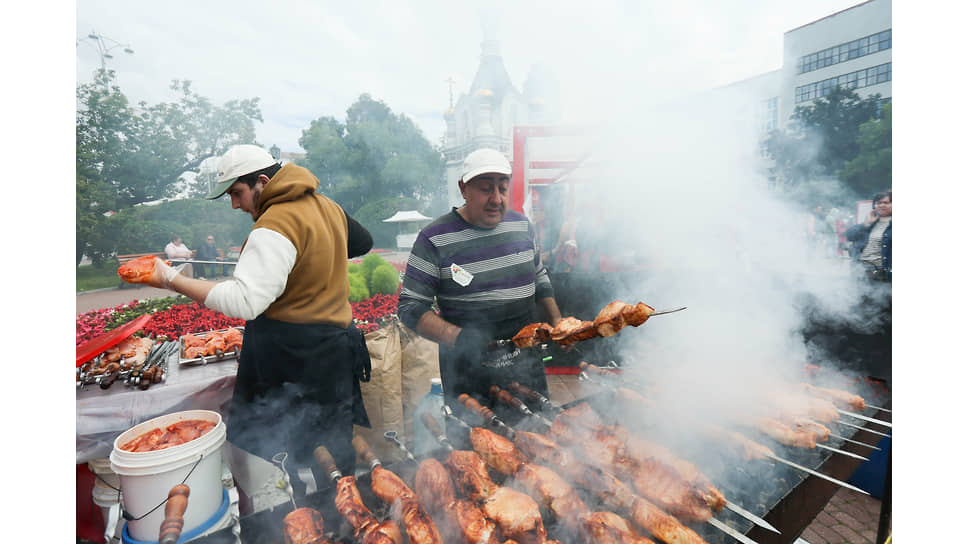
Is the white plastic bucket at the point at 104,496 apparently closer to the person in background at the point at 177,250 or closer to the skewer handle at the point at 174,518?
the skewer handle at the point at 174,518

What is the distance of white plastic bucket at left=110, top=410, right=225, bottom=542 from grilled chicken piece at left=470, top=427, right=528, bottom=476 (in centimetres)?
122

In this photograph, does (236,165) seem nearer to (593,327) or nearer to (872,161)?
(593,327)

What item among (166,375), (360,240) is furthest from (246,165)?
(166,375)

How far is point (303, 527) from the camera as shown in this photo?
1296 mm

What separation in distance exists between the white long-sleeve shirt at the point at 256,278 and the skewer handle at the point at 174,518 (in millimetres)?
747

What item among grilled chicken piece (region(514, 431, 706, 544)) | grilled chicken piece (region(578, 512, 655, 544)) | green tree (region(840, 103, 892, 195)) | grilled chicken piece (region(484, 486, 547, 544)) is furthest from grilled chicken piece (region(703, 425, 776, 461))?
green tree (region(840, 103, 892, 195))

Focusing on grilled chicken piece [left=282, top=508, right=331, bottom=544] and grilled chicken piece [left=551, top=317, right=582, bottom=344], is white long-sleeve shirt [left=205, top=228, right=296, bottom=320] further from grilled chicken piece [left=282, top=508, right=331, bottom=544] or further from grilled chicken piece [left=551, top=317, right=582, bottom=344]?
grilled chicken piece [left=551, top=317, right=582, bottom=344]

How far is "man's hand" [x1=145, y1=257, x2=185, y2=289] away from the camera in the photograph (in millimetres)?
1992

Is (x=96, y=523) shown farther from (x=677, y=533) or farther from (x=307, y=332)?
(x=677, y=533)

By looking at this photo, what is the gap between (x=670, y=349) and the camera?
3.19 meters

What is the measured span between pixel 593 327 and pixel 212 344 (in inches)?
130

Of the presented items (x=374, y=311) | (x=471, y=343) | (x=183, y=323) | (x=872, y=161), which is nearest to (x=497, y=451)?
(x=471, y=343)

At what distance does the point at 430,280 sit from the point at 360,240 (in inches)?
24.0

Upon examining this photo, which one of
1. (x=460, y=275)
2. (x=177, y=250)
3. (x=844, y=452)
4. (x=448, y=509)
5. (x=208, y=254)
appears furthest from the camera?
(x=208, y=254)
